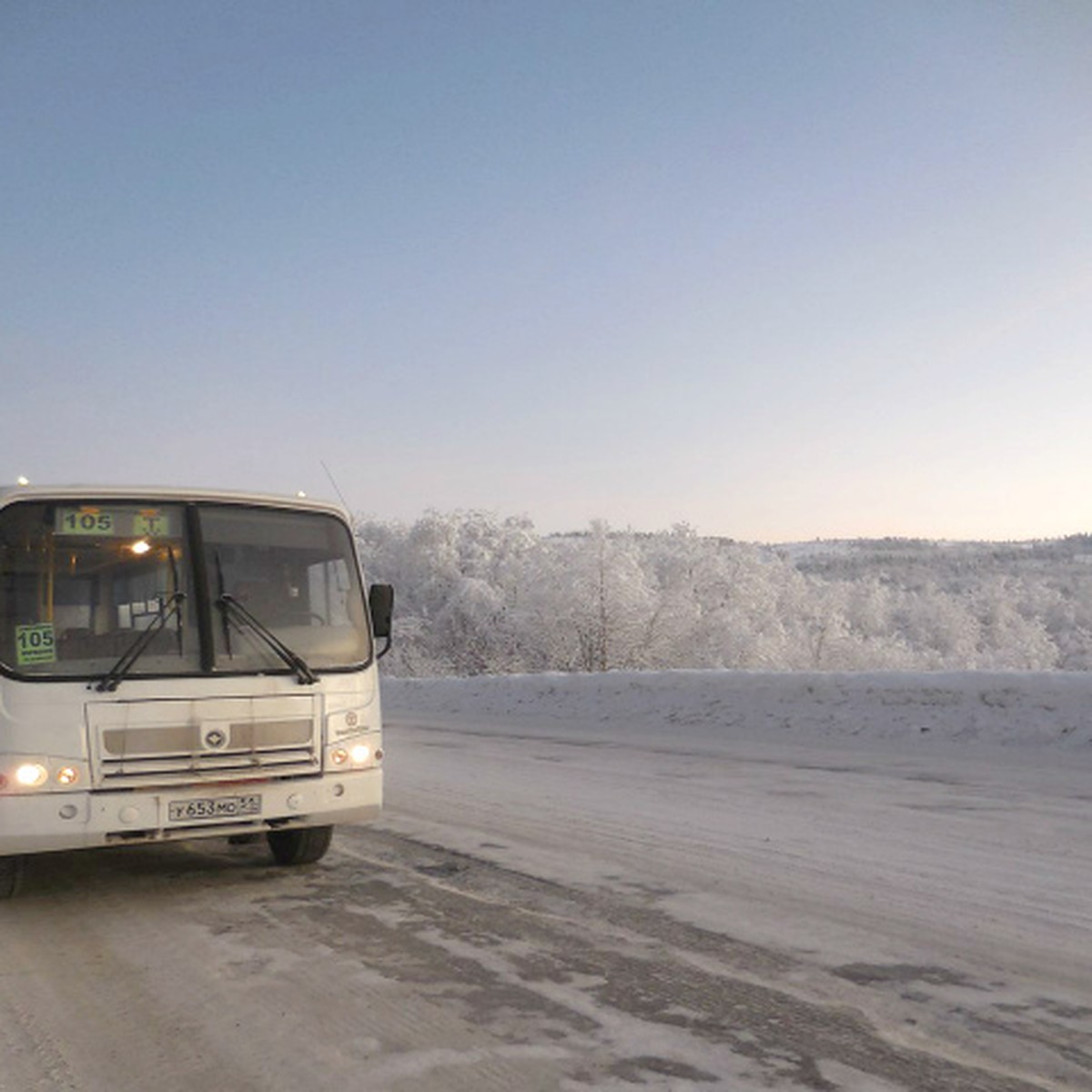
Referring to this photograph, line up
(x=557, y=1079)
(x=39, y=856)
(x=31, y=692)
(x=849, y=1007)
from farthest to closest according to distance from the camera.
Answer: (x=39, y=856), (x=31, y=692), (x=849, y=1007), (x=557, y=1079)

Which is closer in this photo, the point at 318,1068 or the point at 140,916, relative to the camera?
the point at 318,1068

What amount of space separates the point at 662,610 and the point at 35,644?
41242 mm

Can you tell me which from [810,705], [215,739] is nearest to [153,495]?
[215,739]

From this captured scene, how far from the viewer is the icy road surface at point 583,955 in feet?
11.8

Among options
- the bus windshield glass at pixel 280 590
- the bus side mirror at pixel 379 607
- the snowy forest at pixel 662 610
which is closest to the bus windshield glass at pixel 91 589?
the bus windshield glass at pixel 280 590

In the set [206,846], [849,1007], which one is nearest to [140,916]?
[206,846]

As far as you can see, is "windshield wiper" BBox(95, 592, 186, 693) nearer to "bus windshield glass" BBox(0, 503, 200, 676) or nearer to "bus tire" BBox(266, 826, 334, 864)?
"bus windshield glass" BBox(0, 503, 200, 676)

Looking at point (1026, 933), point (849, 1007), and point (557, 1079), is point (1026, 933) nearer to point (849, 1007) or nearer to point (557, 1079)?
point (849, 1007)

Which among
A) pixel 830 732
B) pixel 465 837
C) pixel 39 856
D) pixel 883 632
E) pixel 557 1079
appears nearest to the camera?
pixel 557 1079

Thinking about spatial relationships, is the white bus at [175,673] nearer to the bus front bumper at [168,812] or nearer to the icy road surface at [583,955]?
the bus front bumper at [168,812]

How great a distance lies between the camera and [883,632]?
6794 centimetres

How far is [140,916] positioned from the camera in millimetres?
5727

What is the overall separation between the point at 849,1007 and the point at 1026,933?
1.56 metres

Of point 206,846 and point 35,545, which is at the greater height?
point 35,545
